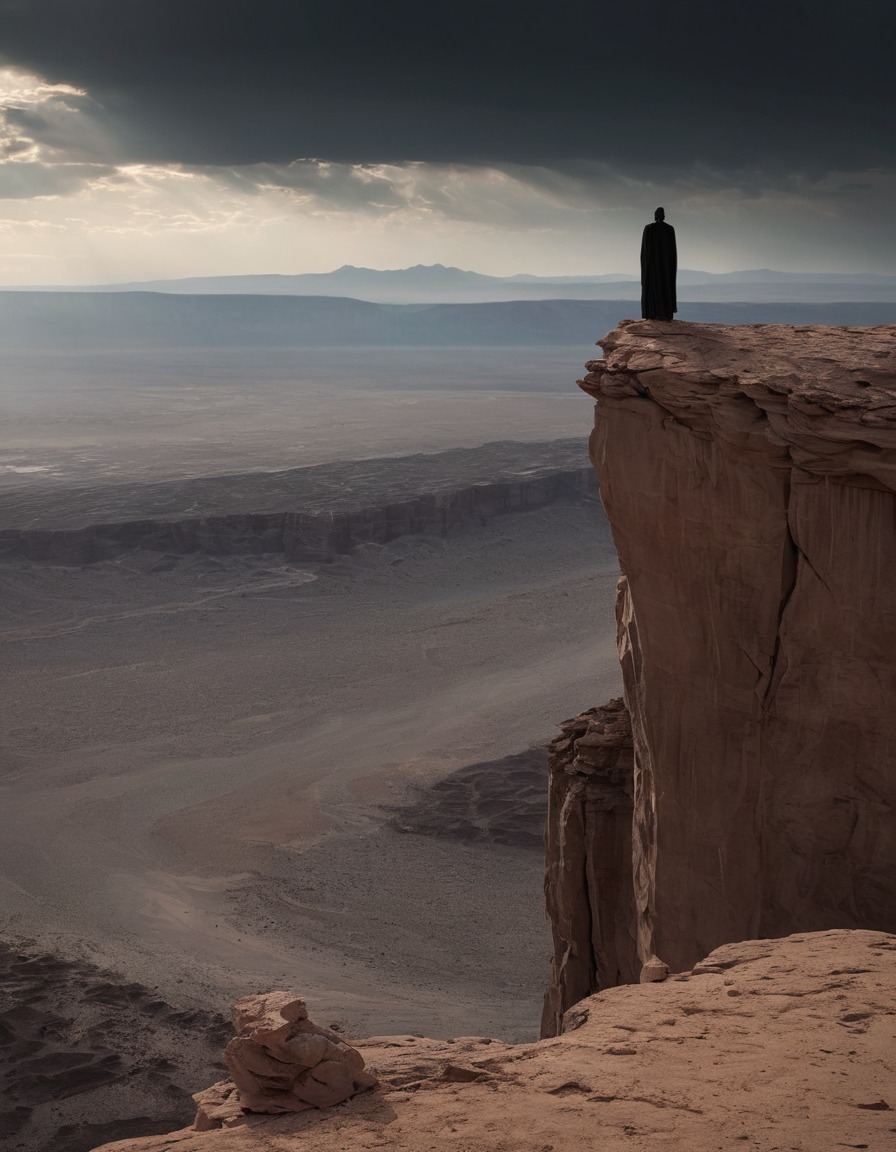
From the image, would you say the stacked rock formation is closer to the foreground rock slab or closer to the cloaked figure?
the foreground rock slab

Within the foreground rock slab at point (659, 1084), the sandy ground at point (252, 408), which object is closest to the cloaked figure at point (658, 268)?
the foreground rock slab at point (659, 1084)

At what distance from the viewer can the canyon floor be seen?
18156 millimetres

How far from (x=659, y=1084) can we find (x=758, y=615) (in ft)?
15.4

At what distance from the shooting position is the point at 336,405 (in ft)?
365

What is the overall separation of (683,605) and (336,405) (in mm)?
103239

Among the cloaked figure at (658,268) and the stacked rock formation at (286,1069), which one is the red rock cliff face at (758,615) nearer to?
the cloaked figure at (658,268)

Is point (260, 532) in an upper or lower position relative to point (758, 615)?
lower

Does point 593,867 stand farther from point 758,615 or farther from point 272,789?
point 272,789

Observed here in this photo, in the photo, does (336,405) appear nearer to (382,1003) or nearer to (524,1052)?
(382,1003)

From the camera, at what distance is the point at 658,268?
12406 mm

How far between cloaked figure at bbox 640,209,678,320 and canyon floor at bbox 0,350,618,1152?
36.0 feet

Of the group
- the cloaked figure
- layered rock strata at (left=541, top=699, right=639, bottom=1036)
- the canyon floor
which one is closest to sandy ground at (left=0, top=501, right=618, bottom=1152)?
the canyon floor

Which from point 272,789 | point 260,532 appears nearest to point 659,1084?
point 272,789

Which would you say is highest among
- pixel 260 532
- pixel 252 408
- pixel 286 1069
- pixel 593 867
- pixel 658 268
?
pixel 658 268
